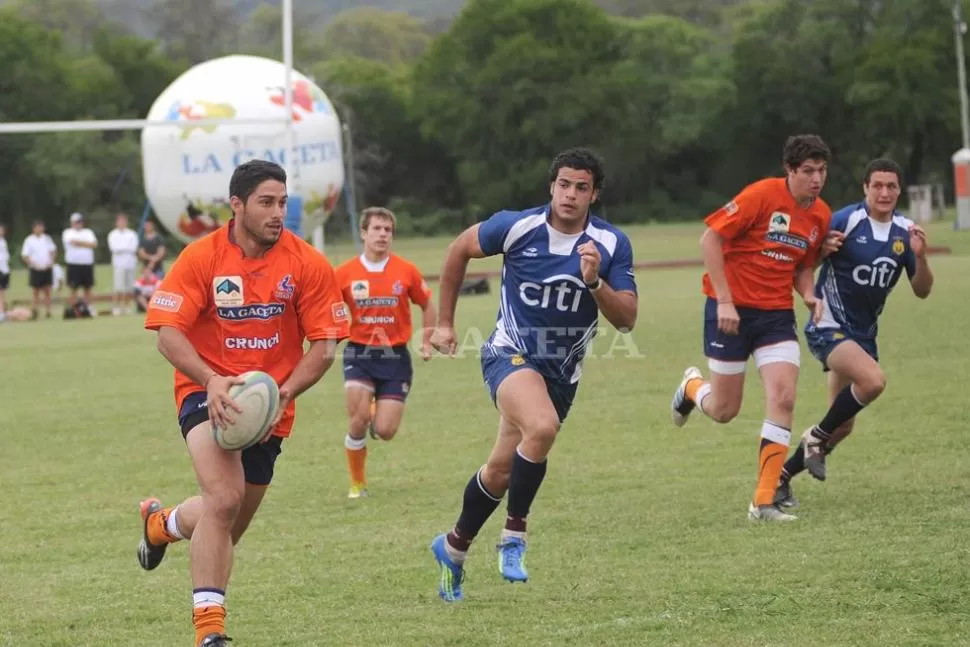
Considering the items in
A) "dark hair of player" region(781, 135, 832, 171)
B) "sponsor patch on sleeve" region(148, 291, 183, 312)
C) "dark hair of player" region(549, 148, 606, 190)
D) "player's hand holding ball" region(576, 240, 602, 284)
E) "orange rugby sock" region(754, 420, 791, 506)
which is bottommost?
"orange rugby sock" region(754, 420, 791, 506)

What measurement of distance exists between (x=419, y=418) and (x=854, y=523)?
5936 mm

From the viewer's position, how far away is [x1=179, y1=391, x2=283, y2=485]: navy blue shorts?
19.7ft

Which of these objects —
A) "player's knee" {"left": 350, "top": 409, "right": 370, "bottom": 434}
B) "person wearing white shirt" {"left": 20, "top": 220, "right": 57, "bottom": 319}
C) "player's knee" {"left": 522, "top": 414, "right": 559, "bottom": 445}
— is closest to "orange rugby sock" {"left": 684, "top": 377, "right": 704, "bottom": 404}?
"player's knee" {"left": 350, "top": 409, "right": 370, "bottom": 434}

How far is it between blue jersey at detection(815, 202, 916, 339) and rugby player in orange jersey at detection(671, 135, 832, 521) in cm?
16

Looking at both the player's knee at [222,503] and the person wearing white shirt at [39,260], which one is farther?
the person wearing white shirt at [39,260]

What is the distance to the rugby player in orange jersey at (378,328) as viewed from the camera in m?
10.1

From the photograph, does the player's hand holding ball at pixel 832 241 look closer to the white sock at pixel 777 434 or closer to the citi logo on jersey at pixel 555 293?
the white sock at pixel 777 434

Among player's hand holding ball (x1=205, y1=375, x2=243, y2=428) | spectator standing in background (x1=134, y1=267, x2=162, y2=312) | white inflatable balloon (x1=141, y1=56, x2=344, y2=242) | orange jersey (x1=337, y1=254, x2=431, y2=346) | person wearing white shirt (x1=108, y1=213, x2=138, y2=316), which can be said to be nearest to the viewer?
player's hand holding ball (x1=205, y1=375, x2=243, y2=428)

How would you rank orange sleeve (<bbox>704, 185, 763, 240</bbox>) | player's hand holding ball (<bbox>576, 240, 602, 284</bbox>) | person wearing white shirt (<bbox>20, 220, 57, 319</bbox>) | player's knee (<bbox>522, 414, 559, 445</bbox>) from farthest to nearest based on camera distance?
person wearing white shirt (<bbox>20, 220, 57, 319</bbox>)
orange sleeve (<bbox>704, 185, 763, 240</bbox>)
player's knee (<bbox>522, 414, 559, 445</bbox>)
player's hand holding ball (<bbox>576, 240, 602, 284</bbox>)

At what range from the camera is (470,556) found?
7.68m

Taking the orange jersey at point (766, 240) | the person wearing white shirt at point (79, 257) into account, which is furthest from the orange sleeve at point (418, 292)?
the person wearing white shirt at point (79, 257)

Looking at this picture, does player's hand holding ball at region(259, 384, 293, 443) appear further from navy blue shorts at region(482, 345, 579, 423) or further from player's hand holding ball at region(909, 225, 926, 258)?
player's hand holding ball at region(909, 225, 926, 258)

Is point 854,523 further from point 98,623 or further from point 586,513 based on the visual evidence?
point 98,623

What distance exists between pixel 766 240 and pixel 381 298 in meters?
2.75
